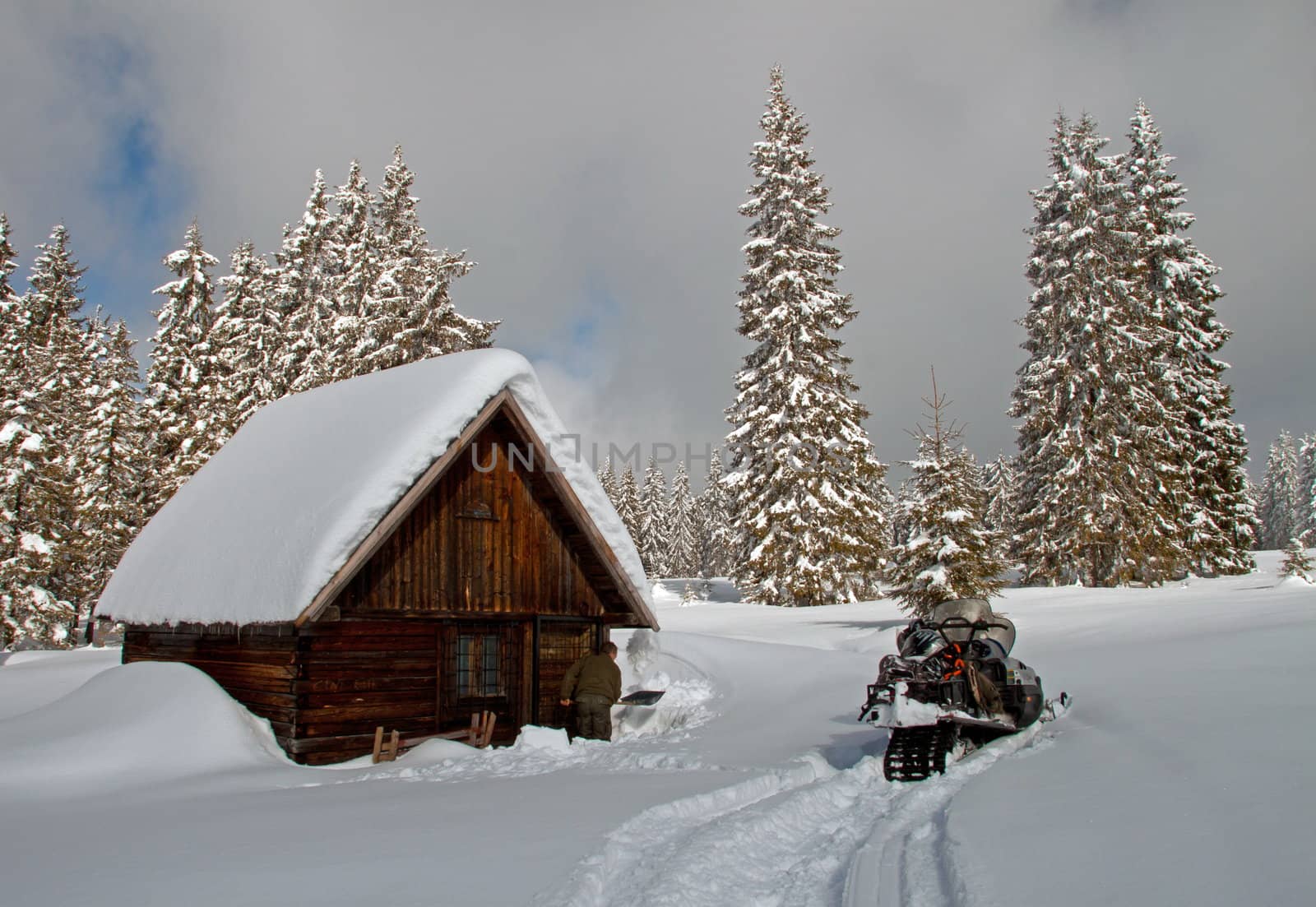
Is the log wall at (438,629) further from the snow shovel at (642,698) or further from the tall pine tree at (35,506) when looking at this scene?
the tall pine tree at (35,506)

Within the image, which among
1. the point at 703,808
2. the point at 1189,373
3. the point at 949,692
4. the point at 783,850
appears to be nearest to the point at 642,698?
the point at 949,692

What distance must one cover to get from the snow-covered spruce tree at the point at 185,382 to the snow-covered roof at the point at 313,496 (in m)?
16.7

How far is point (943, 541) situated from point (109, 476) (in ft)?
102

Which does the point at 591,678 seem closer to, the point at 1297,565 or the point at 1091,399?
the point at 1297,565

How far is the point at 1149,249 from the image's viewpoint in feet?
115

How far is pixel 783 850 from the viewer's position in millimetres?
6473

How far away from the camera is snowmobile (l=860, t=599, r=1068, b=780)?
931 cm

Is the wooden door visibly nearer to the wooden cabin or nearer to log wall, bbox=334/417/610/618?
the wooden cabin

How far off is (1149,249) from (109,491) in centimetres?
4329

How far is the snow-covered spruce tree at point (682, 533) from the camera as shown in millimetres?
87875

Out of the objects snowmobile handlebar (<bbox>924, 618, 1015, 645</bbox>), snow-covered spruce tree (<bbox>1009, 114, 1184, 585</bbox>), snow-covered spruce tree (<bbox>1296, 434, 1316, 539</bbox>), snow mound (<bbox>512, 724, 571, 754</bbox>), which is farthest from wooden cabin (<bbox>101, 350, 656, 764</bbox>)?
snow-covered spruce tree (<bbox>1296, 434, 1316, 539</bbox>)

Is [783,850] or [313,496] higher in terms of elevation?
[313,496]

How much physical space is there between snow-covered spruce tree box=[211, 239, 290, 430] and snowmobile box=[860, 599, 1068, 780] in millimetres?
28409

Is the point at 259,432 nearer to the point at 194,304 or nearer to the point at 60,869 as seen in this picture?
the point at 60,869
